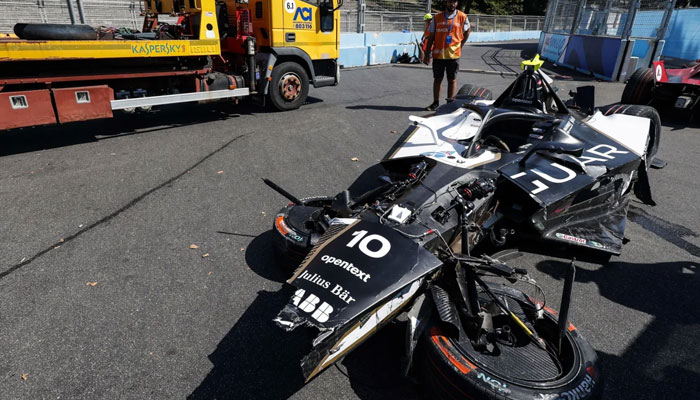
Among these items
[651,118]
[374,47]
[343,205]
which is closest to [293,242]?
[343,205]

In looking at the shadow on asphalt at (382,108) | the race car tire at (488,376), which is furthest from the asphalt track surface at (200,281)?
the shadow on asphalt at (382,108)

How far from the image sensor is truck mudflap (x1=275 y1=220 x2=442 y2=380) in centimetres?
206

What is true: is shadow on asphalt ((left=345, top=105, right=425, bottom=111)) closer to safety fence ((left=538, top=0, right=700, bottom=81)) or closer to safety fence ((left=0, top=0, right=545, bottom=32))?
safety fence ((left=0, top=0, right=545, bottom=32))

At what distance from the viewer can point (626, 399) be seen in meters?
2.45

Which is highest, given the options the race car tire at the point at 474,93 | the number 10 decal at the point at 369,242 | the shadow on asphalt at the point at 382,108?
the race car tire at the point at 474,93

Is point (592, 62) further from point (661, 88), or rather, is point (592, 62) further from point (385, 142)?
point (385, 142)

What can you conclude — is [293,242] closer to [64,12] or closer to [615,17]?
[64,12]

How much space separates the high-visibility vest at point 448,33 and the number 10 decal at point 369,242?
280 inches

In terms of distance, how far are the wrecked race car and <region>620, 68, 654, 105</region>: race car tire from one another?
6090mm

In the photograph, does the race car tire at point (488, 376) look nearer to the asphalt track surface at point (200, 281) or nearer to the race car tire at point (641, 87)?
the asphalt track surface at point (200, 281)

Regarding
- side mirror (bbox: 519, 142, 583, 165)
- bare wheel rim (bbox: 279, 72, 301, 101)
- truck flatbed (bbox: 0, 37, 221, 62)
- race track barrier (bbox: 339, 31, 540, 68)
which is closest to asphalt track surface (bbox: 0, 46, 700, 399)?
side mirror (bbox: 519, 142, 583, 165)

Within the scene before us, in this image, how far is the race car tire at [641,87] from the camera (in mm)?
9352

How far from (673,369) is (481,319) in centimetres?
149

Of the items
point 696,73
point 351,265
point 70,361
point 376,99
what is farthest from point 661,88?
point 70,361
